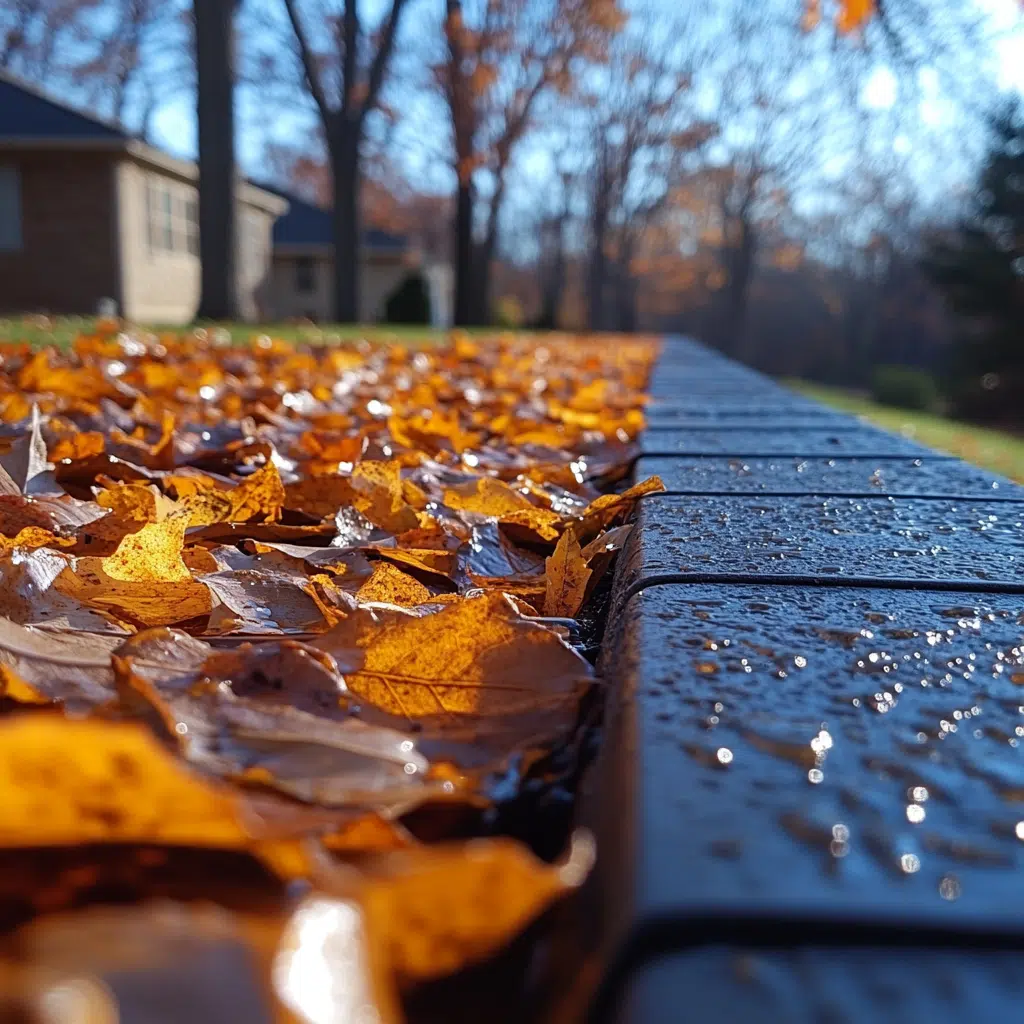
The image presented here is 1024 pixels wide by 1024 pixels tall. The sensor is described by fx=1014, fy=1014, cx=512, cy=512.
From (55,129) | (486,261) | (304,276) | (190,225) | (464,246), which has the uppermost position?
(55,129)

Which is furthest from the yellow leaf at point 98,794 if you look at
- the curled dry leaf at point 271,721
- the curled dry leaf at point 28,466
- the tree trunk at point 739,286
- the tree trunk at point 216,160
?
the tree trunk at point 739,286

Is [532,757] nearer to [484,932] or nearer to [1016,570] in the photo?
[484,932]

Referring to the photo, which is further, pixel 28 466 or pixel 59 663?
pixel 28 466

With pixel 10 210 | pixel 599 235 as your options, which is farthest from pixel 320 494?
pixel 599 235

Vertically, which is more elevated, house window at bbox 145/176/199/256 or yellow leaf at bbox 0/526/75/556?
house window at bbox 145/176/199/256

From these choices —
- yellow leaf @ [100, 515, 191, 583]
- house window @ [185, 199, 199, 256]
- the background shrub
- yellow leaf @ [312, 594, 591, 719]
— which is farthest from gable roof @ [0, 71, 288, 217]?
the background shrub

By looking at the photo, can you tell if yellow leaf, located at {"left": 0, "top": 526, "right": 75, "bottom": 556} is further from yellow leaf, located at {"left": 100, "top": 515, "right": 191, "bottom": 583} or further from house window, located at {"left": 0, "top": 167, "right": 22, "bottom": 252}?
house window, located at {"left": 0, "top": 167, "right": 22, "bottom": 252}

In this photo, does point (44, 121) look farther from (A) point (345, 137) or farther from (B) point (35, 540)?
(B) point (35, 540)

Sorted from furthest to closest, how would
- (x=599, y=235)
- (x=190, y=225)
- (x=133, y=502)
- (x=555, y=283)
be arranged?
1. (x=555, y=283)
2. (x=599, y=235)
3. (x=190, y=225)
4. (x=133, y=502)
